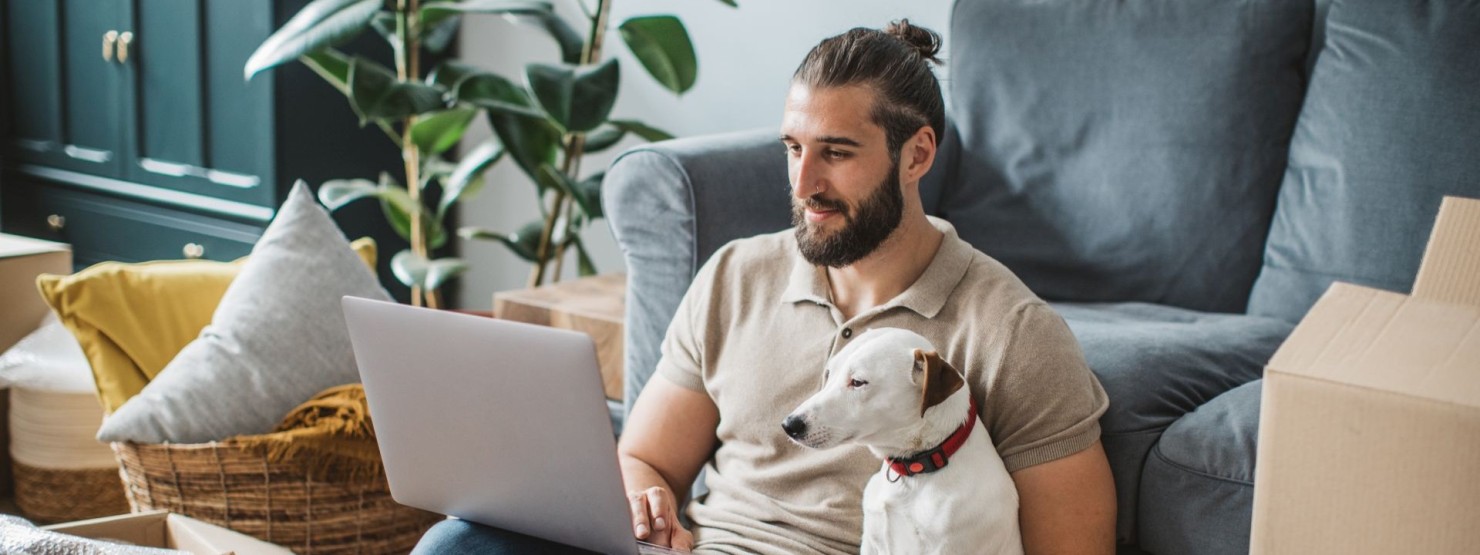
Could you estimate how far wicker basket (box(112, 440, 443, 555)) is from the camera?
1880 millimetres

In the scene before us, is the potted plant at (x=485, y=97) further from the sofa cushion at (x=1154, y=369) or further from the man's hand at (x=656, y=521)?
the man's hand at (x=656, y=521)

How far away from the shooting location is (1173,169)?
2.08 metres

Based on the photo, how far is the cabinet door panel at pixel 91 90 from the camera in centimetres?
341

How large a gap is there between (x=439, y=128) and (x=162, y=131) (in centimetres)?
101

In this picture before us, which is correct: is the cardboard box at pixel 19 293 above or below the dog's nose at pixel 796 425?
below

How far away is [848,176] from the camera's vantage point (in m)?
1.37

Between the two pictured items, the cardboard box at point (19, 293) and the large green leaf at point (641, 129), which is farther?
the large green leaf at point (641, 129)

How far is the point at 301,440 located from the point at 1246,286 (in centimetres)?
145

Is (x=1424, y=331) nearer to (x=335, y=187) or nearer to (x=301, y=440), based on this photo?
(x=301, y=440)

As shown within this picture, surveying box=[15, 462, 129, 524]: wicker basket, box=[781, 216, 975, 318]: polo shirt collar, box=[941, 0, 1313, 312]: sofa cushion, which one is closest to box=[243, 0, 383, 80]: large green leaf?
box=[15, 462, 129, 524]: wicker basket

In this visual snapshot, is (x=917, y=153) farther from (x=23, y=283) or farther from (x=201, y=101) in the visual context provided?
(x=201, y=101)

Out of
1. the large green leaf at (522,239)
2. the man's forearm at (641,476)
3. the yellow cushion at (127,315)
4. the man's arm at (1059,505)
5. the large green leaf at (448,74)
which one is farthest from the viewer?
the large green leaf at (522,239)

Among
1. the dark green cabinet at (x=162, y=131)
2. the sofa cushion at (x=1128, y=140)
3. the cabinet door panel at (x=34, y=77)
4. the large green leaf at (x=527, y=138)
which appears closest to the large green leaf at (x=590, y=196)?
the large green leaf at (x=527, y=138)

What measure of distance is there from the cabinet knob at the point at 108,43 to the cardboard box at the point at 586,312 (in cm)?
167
